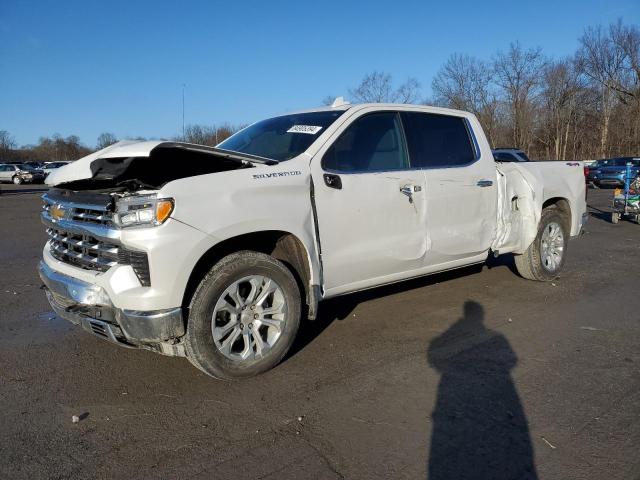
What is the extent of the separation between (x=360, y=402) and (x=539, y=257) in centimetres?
393

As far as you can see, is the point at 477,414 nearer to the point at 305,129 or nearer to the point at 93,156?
the point at 305,129

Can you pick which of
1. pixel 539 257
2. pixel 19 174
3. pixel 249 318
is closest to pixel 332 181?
pixel 249 318

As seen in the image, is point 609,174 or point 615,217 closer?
point 615,217

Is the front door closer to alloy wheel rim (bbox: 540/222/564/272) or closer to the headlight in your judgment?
the headlight

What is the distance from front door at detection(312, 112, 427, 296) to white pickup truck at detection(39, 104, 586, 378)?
0.01 metres

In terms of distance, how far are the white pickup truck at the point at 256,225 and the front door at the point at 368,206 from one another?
0.01m

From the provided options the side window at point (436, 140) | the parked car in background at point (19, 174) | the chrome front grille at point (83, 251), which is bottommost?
the parked car in background at point (19, 174)

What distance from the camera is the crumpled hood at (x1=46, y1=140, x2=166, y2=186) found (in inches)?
136

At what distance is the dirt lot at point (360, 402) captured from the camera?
2.76 metres

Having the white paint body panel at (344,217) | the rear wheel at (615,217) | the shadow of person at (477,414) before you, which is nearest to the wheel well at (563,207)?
the white paint body panel at (344,217)

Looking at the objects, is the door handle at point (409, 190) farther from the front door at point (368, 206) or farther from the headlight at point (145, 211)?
the headlight at point (145, 211)

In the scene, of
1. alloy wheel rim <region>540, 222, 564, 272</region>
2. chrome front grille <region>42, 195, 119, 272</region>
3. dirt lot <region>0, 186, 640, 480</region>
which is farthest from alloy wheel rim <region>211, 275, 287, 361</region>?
alloy wheel rim <region>540, 222, 564, 272</region>

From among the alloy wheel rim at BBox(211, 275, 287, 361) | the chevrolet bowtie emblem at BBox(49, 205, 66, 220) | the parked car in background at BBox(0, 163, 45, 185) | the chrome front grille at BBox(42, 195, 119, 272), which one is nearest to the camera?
the chrome front grille at BBox(42, 195, 119, 272)

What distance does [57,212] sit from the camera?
12.9 feet
